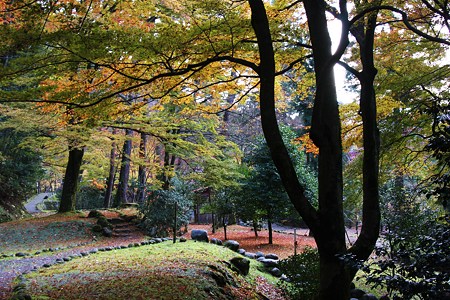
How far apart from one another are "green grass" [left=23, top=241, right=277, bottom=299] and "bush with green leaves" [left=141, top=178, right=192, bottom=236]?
3310 millimetres

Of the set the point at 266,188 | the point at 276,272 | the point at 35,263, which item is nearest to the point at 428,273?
the point at 276,272

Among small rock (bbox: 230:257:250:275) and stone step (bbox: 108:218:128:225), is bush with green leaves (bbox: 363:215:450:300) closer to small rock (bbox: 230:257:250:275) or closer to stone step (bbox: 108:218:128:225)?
small rock (bbox: 230:257:250:275)

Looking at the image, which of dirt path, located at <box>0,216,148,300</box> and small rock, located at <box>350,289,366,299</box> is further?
small rock, located at <box>350,289,366,299</box>

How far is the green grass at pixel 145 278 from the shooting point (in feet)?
15.0

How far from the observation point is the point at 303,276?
20.4 ft

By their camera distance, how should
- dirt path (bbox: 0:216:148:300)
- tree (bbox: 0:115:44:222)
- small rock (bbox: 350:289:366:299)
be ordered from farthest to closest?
1. tree (bbox: 0:115:44:222)
2. small rock (bbox: 350:289:366:299)
3. dirt path (bbox: 0:216:148:300)

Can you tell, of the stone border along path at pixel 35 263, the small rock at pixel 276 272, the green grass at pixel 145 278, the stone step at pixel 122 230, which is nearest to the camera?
the green grass at pixel 145 278

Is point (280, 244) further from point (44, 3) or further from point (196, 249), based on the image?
point (44, 3)

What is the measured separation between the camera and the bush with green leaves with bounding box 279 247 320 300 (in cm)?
573

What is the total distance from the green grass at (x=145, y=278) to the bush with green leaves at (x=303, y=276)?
0.72 meters

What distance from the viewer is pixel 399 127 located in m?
7.22

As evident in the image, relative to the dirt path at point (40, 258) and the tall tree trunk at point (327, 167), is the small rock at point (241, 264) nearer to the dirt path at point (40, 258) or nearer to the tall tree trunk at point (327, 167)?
the dirt path at point (40, 258)

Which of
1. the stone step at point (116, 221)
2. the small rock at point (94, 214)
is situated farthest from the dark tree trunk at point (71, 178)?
the stone step at point (116, 221)

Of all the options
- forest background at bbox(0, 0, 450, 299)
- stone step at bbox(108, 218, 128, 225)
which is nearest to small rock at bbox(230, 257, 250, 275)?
forest background at bbox(0, 0, 450, 299)
